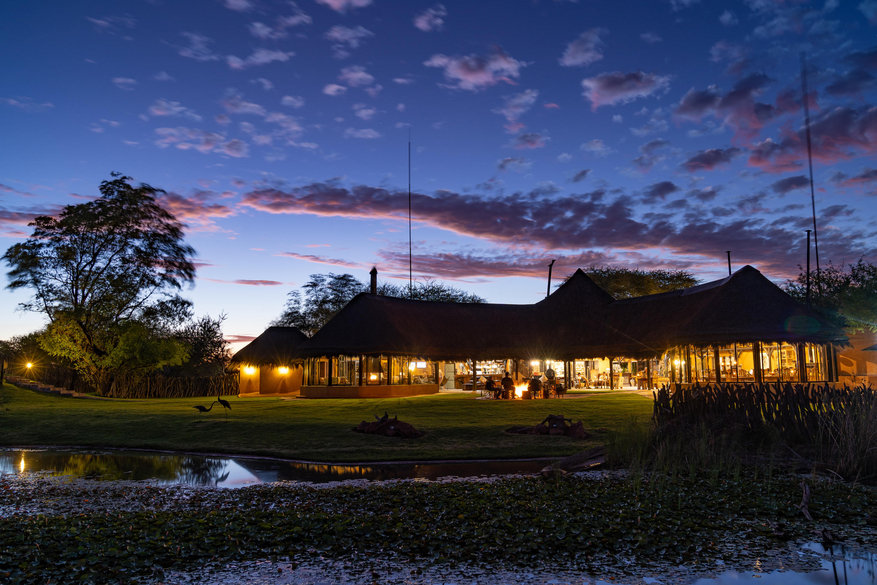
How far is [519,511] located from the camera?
6473 mm

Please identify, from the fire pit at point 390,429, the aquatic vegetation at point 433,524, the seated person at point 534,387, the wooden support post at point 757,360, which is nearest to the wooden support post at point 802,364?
the wooden support post at point 757,360

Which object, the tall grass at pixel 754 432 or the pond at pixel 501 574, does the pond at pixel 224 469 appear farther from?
the pond at pixel 501 574

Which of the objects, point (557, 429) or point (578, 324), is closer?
point (557, 429)

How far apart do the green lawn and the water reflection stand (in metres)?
6.59

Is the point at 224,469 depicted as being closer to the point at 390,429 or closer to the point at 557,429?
the point at 390,429

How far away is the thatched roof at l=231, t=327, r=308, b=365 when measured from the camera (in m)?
38.2

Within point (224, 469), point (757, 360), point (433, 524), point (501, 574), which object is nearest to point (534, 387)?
point (757, 360)

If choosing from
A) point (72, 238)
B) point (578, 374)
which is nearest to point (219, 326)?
point (72, 238)

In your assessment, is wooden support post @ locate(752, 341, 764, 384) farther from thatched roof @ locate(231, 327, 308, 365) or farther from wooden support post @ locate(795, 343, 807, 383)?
thatched roof @ locate(231, 327, 308, 365)

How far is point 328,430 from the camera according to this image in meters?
15.3

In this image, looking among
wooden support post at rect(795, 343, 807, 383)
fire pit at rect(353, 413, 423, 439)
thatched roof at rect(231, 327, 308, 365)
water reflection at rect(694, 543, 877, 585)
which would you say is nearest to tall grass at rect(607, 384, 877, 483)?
water reflection at rect(694, 543, 877, 585)

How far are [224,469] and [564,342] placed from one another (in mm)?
26748

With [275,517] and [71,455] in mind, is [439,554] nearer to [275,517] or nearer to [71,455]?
[275,517]

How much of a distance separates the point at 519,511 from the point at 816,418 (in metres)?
7.17
